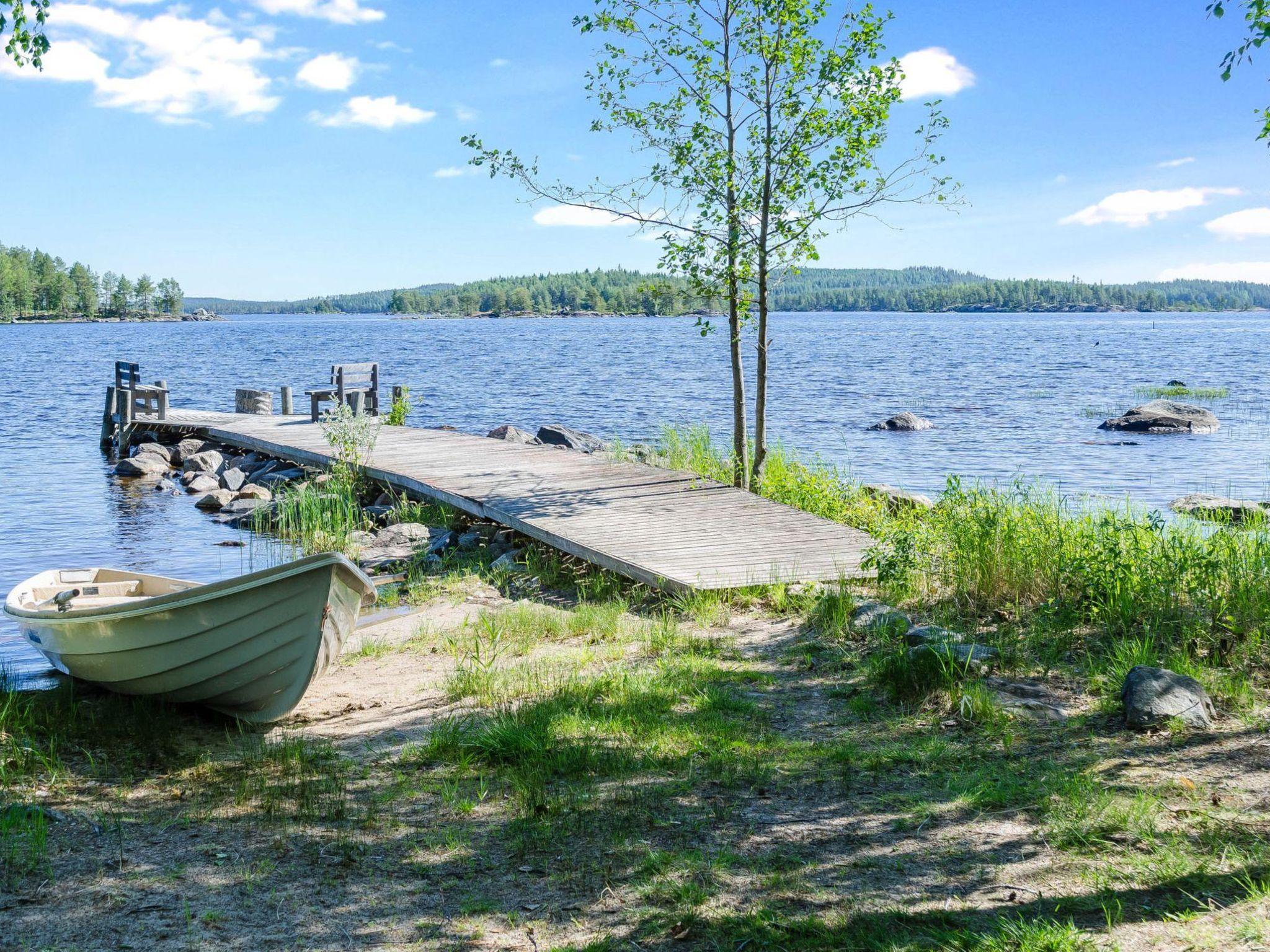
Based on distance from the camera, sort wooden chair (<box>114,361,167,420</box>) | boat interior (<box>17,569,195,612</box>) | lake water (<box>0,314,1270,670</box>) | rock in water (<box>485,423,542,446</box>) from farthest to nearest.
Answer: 1. wooden chair (<box>114,361,167,420</box>)
2. rock in water (<box>485,423,542,446</box>)
3. lake water (<box>0,314,1270,670</box>)
4. boat interior (<box>17,569,195,612</box>)

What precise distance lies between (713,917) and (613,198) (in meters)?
10.1

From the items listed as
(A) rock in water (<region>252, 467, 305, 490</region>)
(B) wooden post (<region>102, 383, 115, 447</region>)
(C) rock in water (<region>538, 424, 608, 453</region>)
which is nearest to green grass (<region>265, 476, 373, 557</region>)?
(A) rock in water (<region>252, 467, 305, 490</region>)

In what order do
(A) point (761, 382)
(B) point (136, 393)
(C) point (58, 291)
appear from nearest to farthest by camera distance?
(A) point (761, 382), (B) point (136, 393), (C) point (58, 291)

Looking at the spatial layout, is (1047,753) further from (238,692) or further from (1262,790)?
(238,692)

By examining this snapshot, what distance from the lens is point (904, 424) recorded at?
2825 cm

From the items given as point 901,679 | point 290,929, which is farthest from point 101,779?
point 901,679

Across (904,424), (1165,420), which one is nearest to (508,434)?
(904,424)

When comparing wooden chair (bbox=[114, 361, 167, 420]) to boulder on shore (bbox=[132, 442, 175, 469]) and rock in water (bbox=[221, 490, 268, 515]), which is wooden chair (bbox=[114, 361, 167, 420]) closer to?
boulder on shore (bbox=[132, 442, 175, 469])

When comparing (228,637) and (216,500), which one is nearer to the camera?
(228,637)

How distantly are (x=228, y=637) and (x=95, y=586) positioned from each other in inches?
110

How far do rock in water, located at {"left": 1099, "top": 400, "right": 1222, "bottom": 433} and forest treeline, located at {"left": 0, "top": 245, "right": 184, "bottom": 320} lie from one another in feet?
511

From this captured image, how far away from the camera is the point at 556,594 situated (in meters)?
10.2

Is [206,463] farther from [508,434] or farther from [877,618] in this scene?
[877,618]

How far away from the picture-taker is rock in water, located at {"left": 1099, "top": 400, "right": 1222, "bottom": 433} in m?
27.4
